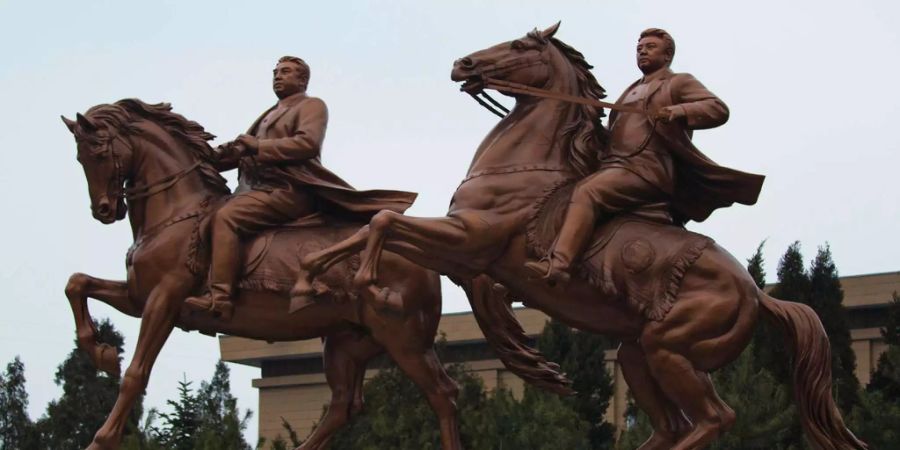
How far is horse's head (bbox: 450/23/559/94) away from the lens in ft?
39.7

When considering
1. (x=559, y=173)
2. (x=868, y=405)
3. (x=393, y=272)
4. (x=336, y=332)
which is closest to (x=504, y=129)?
(x=559, y=173)

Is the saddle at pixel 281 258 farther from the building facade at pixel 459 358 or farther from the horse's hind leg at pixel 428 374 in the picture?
the building facade at pixel 459 358

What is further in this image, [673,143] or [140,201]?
[140,201]

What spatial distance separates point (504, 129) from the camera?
12.2m

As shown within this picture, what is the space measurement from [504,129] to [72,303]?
142 inches

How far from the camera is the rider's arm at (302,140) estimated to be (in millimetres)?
13000

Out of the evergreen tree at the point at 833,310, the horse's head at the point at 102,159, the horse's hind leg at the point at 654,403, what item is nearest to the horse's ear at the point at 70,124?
the horse's head at the point at 102,159

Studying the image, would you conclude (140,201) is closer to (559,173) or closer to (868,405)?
(559,173)

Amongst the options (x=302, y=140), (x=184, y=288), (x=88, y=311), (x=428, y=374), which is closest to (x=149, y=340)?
(x=184, y=288)

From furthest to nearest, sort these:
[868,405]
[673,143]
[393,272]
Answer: [868,405]
[393,272]
[673,143]

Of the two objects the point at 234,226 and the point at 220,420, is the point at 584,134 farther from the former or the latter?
the point at 220,420

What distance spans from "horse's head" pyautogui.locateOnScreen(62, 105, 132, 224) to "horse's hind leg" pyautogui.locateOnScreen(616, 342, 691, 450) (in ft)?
13.0

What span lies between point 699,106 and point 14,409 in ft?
77.3

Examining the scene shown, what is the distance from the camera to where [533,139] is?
12.1m
